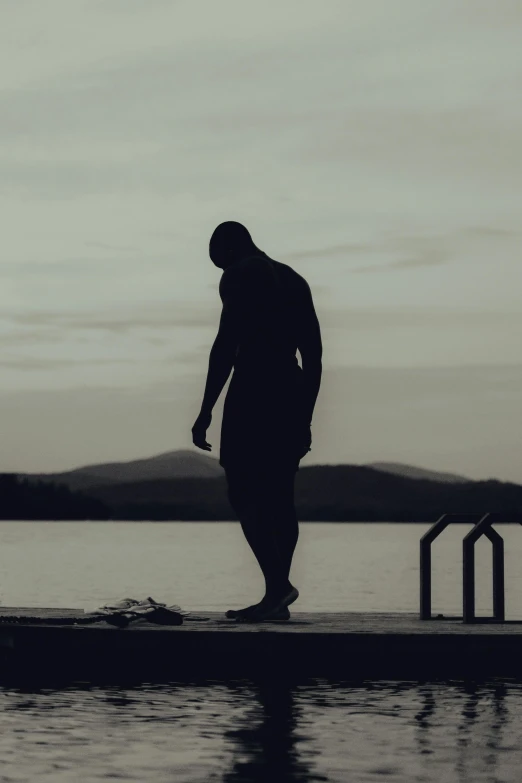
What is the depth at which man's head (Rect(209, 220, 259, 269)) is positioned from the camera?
517 inches

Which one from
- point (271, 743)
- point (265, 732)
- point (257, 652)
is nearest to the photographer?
point (271, 743)

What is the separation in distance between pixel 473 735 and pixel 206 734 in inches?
64.0

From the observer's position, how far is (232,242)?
43.1 ft

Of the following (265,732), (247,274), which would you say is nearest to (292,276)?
(247,274)

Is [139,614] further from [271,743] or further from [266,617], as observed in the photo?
[271,743]

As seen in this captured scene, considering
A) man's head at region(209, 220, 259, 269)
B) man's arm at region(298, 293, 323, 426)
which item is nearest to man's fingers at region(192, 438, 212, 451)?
man's arm at region(298, 293, 323, 426)

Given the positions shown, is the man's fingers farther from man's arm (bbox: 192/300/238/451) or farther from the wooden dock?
the wooden dock

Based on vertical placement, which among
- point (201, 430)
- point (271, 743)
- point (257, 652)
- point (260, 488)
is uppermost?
point (201, 430)

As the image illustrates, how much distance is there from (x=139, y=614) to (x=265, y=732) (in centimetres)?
328

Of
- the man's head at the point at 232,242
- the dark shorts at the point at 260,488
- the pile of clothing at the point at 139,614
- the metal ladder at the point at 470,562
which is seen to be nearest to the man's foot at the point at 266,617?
the pile of clothing at the point at 139,614

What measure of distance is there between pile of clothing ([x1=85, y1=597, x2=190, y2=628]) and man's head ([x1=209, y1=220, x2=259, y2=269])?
2.84m

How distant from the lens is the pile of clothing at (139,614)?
12797mm

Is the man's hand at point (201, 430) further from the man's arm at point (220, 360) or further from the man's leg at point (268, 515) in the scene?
the man's leg at point (268, 515)

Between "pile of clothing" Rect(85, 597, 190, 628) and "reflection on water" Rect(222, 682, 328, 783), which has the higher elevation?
"pile of clothing" Rect(85, 597, 190, 628)
